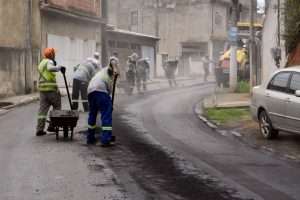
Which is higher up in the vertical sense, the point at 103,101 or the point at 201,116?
the point at 103,101

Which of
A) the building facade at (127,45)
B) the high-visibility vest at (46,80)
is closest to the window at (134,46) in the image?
the building facade at (127,45)

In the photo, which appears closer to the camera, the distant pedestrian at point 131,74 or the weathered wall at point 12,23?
the weathered wall at point 12,23

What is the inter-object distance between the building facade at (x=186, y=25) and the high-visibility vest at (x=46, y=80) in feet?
133

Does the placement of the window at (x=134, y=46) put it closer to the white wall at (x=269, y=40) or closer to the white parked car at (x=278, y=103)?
the white wall at (x=269, y=40)

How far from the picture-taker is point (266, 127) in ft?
43.8

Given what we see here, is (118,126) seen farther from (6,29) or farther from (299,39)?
(6,29)

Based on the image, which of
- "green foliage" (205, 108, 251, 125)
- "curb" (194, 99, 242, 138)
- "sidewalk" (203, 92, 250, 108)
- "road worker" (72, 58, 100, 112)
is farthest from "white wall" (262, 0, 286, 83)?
"road worker" (72, 58, 100, 112)

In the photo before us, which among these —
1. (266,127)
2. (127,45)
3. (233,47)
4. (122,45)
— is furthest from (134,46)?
(266,127)

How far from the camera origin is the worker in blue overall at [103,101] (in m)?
11.6

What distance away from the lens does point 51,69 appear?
43.1 ft

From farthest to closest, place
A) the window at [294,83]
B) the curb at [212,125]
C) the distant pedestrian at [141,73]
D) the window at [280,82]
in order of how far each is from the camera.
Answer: the distant pedestrian at [141,73]
the curb at [212,125]
the window at [280,82]
the window at [294,83]

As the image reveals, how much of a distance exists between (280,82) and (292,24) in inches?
221

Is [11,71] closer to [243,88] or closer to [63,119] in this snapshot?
[243,88]

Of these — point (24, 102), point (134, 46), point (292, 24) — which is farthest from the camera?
point (134, 46)
